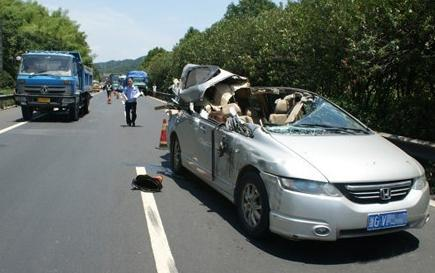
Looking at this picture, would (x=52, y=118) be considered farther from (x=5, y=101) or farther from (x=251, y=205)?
(x=251, y=205)

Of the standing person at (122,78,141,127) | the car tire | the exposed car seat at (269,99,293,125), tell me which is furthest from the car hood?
the standing person at (122,78,141,127)

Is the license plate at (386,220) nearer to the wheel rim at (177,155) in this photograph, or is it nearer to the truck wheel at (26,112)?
the wheel rim at (177,155)

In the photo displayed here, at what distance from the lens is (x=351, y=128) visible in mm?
6840

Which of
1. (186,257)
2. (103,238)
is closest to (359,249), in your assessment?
(186,257)

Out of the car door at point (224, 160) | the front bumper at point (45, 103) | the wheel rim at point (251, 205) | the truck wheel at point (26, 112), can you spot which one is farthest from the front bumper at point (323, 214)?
the truck wheel at point (26, 112)

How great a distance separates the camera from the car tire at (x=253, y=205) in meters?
5.65

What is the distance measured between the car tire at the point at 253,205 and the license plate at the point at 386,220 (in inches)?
38.6

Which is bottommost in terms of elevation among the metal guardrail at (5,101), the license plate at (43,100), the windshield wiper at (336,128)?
the metal guardrail at (5,101)

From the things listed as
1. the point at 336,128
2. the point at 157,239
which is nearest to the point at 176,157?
the point at 336,128

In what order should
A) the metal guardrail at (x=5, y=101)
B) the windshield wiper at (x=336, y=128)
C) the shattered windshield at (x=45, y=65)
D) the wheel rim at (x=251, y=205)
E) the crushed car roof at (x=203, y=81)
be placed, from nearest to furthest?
the wheel rim at (x=251, y=205) < the windshield wiper at (x=336, y=128) < the crushed car roof at (x=203, y=81) < the shattered windshield at (x=45, y=65) < the metal guardrail at (x=5, y=101)

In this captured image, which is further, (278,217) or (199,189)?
(199,189)

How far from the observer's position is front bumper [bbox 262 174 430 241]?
5156mm

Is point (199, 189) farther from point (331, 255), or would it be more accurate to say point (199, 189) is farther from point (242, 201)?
point (331, 255)

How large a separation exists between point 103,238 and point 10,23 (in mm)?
58287
